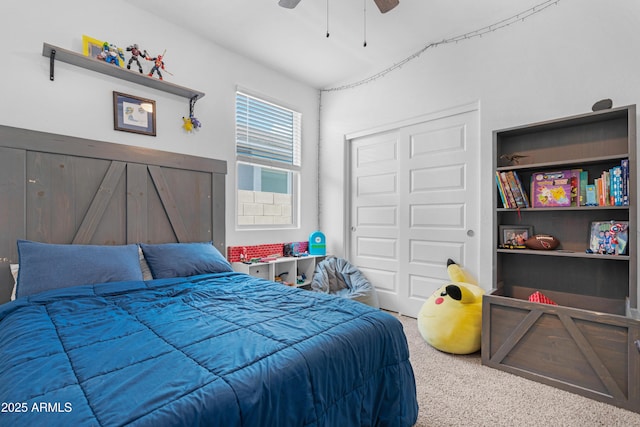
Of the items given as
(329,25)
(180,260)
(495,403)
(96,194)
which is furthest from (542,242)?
(96,194)

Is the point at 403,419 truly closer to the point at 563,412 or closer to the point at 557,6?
the point at 563,412

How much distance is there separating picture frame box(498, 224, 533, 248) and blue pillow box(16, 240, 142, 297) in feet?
9.14

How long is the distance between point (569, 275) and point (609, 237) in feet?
1.42

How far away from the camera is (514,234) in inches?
96.6

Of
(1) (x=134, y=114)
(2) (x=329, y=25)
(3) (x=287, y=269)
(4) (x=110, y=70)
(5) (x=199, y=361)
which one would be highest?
(2) (x=329, y=25)

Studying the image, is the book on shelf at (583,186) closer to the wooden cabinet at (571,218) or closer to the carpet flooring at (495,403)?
the wooden cabinet at (571,218)

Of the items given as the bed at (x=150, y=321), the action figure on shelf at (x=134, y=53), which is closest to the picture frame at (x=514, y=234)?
the bed at (x=150, y=321)

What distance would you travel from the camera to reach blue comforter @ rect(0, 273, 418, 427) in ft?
2.62

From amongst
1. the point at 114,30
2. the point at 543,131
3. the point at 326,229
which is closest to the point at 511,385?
the point at 543,131

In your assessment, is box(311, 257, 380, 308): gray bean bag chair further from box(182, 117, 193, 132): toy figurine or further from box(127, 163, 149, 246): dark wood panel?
box(182, 117, 193, 132): toy figurine

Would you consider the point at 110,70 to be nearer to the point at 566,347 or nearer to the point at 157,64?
the point at 157,64

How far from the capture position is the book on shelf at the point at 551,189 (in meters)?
2.19

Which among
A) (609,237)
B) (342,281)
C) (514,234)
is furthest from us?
(342,281)

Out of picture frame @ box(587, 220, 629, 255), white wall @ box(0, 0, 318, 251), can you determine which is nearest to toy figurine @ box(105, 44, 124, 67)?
white wall @ box(0, 0, 318, 251)
